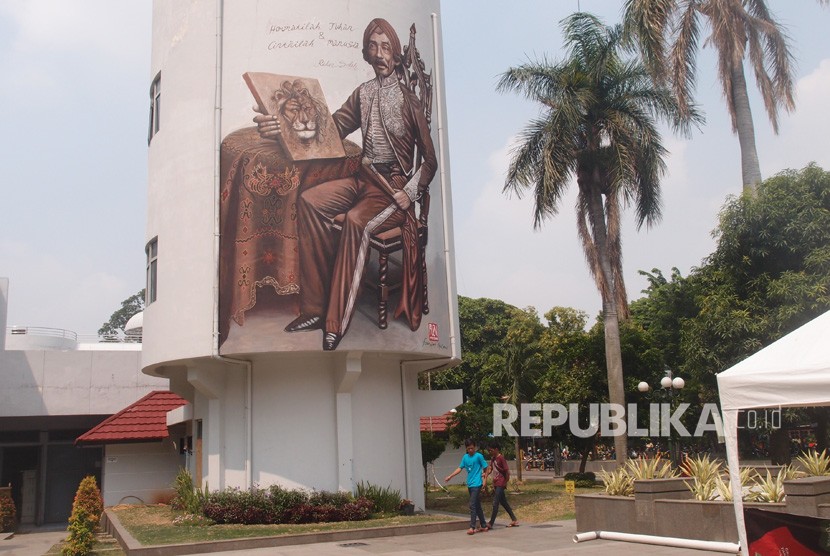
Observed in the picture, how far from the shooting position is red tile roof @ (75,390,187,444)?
2747 centimetres

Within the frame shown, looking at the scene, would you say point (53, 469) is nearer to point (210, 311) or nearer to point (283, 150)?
point (210, 311)

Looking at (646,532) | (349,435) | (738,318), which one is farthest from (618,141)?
(646,532)

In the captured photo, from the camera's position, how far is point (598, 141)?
28.8 meters

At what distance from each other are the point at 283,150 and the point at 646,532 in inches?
469

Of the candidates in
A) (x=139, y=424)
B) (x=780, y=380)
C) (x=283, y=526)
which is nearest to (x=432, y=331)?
(x=283, y=526)

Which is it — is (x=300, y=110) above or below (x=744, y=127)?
below

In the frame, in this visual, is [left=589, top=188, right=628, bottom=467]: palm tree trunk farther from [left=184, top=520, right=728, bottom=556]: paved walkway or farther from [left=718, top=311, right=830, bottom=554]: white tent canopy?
Answer: [left=718, top=311, right=830, bottom=554]: white tent canopy

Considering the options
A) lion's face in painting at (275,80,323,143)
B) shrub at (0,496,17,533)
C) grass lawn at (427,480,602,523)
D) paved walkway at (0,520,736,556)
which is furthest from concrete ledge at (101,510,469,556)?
shrub at (0,496,17,533)

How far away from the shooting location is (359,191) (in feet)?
66.6

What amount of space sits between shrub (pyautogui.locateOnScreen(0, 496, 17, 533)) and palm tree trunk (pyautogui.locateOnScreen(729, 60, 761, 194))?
85.0 ft

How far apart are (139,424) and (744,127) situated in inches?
899

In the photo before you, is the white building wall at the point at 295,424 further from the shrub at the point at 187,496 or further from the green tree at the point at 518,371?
the green tree at the point at 518,371

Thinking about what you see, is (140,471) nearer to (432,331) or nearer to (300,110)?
(432,331)

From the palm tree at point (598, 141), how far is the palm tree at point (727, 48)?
1209 millimetres
